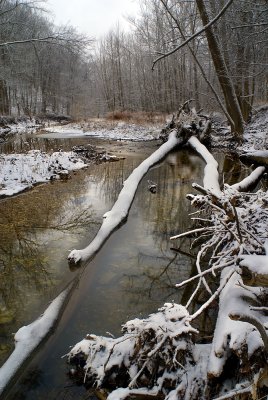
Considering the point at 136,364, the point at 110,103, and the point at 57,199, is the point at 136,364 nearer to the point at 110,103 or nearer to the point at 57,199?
the point at 57,199

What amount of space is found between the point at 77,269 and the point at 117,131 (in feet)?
67.7

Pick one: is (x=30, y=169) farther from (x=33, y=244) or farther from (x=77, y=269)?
(x=77, y=269)

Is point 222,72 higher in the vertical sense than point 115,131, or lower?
higher

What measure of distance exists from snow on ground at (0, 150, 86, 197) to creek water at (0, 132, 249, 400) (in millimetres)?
505

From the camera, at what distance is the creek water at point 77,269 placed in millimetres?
3525

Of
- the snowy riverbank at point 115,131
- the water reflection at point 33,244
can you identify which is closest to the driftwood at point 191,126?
the snowy riverbank at point 115,131

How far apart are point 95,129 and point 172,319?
25.2 metres

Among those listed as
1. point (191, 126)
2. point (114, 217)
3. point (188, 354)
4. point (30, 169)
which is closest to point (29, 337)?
point (188, 354)

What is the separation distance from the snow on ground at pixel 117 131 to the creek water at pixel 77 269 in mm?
12973

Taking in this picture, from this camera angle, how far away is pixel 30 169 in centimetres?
1091

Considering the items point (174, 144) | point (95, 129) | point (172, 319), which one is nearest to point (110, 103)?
point (95, 129)

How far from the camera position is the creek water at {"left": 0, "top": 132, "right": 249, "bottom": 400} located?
3.53 metres

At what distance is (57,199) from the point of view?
8.80 m

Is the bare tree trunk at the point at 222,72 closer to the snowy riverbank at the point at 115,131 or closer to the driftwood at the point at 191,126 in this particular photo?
the driftwood at the point at 191,126
